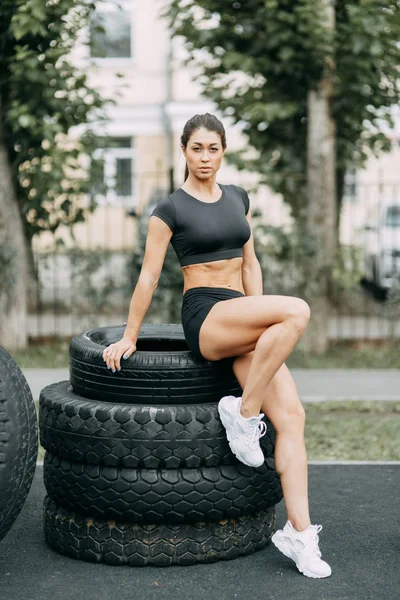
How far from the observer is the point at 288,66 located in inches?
358

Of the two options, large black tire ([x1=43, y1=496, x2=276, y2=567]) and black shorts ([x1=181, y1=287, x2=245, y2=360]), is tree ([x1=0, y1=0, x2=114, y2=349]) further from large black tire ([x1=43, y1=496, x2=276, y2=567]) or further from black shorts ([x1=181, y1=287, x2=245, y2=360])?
large black tire ([x1=43, y1=496, x2=276, y2=567])

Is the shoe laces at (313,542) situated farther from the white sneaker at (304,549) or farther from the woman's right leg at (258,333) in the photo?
the woman's right leg at (258,333)

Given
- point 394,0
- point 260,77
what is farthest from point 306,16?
point 260,77

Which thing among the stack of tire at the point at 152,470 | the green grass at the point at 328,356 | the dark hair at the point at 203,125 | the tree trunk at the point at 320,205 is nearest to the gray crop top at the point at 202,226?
the dark hair at the point at 203,125

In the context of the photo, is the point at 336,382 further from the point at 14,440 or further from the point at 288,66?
the point at 14,440

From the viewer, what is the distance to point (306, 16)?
28.3ft

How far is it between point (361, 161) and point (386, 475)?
6.38 m

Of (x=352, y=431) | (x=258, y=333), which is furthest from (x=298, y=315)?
(x=352, y=431)

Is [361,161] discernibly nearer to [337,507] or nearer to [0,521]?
[337,507]

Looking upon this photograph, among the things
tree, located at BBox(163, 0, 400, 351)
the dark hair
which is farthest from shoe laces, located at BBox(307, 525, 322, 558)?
tree, located at BBox(163, 0, 400, 351)

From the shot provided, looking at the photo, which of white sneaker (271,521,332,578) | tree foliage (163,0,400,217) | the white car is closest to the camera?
white sneaker (271,521,332,578)

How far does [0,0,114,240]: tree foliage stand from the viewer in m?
8.49

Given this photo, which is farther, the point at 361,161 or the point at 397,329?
the point at 361,161

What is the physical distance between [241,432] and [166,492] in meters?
0.42
